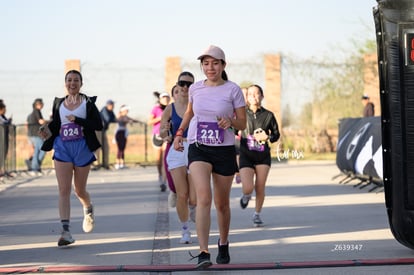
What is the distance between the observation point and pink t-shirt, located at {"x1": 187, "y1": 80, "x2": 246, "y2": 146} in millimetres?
9289

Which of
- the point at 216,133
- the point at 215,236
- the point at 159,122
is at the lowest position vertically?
the point at 215,236

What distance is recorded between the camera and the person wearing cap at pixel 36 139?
26614mm

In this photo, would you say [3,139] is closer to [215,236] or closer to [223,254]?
[215,236]

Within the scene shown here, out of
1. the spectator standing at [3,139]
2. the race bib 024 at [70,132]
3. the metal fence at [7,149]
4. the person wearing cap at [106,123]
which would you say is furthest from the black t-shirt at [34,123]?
the race bib 024 at [70,132]

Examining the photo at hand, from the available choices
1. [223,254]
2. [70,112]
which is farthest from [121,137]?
[223,254]

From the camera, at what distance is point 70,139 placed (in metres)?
11.3

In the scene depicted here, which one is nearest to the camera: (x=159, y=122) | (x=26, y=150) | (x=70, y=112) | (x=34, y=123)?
(x=70, y=112)

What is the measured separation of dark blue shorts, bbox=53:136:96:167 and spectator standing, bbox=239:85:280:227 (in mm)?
2519

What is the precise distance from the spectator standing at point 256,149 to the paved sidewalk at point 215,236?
447 millimetres

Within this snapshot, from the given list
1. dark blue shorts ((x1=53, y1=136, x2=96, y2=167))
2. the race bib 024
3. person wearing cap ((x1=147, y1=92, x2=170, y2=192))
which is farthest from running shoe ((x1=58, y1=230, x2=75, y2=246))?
person wearing cap ((x1=147, y1=92, x2=170, y2=192))

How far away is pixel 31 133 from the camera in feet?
89.4

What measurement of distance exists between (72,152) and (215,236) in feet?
6.15

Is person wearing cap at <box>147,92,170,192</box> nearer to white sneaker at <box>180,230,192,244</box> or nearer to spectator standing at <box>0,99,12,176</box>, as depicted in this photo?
spectator standing at <box>0,99,12,176</box>

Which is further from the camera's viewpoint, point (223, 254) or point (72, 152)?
point (72, 152)
